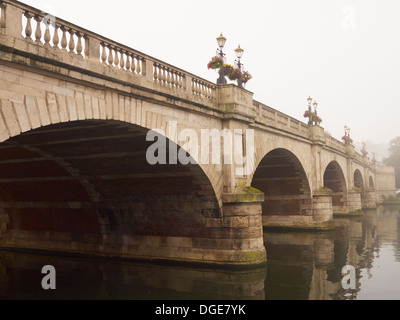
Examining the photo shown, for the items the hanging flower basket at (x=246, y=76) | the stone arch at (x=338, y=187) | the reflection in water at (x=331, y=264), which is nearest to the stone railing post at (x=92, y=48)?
the reflection in water at (x=331, y=264)

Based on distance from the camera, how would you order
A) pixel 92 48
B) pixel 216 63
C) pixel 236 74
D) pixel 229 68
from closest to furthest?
pixel 92 48 < pixel 216 63 < pixel 229 68 < pixel 236 74

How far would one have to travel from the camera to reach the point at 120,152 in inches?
588

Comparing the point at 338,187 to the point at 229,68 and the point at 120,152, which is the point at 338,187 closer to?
the point at 229,68

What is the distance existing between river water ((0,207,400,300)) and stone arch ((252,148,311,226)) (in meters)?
6.40

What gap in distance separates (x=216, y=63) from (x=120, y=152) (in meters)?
5.32

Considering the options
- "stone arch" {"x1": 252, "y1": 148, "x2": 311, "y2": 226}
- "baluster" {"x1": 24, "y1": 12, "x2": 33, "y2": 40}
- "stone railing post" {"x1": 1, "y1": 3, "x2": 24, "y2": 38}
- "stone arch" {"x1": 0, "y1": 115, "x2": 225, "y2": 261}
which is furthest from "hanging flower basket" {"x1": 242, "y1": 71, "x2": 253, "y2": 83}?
"stone railing post" {"x1": 1, "y1": 3, "x2": 24, "y2": 38}

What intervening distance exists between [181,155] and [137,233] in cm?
542

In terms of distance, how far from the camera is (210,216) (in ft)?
52.1

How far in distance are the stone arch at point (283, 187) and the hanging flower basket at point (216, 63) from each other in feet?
33.4

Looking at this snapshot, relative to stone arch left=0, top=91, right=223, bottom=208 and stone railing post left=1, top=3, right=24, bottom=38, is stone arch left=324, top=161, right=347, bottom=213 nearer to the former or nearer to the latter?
stone arch left=0, top=91, right=223, bottom=208

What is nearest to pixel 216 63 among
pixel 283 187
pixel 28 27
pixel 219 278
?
pixel 219 278

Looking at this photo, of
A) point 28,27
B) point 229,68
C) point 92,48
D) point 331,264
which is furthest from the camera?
point 331,264

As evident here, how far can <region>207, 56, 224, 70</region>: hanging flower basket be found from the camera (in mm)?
16656

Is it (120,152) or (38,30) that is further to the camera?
(120,152)
